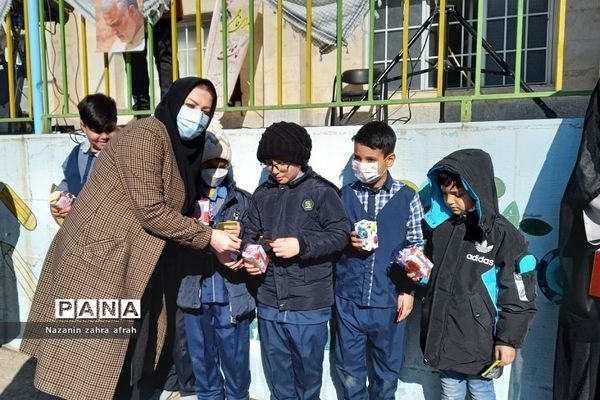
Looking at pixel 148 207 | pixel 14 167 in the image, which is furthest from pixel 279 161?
pixel 14 167

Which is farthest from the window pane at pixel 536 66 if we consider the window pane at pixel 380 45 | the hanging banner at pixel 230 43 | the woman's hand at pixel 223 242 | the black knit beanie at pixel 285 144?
the woman's hand at pixel 223 242

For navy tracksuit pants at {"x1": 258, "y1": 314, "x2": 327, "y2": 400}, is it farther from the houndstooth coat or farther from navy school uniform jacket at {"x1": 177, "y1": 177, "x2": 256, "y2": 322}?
the houndstooth coat

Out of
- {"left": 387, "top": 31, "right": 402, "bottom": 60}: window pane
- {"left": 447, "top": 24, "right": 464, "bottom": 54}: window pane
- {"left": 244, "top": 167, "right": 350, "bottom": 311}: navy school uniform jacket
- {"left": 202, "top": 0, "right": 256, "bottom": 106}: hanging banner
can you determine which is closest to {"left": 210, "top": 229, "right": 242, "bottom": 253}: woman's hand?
{"left": 244, "top": 167, "right": 350, "bottom": 311}: navy school uniform jacket

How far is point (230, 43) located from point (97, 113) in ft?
8.63

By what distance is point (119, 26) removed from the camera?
3.29 m

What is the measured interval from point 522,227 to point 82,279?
84.8 inches

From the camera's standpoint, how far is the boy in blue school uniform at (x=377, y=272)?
2.37 metres

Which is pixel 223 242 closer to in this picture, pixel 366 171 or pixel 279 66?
pixel 366 171

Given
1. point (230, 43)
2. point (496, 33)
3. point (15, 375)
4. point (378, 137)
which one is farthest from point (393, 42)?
point (15, 375)

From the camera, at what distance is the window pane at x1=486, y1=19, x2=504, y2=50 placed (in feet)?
19.3

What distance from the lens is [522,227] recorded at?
2449mm

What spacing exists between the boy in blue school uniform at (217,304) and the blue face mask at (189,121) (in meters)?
0.30

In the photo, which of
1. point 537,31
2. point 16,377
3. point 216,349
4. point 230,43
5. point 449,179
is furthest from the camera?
point 537,31

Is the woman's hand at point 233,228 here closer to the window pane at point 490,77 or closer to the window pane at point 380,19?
the window pane at point 490,77
